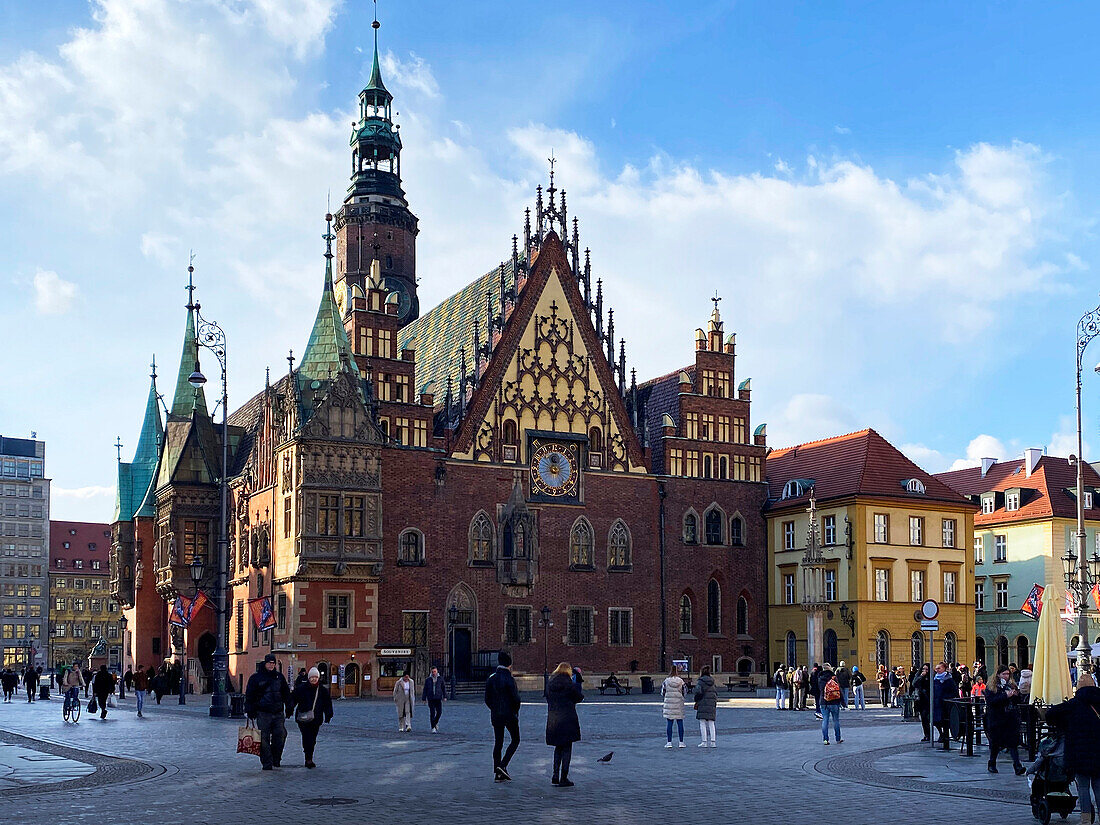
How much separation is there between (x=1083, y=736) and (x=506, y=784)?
880 centimetres

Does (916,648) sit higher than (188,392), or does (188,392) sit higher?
(188,392)

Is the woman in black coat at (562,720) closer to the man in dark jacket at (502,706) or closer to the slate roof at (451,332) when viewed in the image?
the man in dark jacket at (502,706)

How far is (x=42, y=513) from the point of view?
502 ft

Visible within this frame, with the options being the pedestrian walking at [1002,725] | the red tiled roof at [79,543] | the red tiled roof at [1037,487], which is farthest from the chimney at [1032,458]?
the red tiled roof at [79,543]

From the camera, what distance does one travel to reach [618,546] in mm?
65875

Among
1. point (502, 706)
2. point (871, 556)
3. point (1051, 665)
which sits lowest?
point (502, 706)

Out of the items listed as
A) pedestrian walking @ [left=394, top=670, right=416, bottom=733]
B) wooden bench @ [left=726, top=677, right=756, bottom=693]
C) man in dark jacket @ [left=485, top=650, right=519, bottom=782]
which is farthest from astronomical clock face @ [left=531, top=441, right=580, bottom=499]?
man in dark jacket @ [left=485, top=650, right=519, bottom=782]

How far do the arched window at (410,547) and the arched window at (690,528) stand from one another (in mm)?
14416

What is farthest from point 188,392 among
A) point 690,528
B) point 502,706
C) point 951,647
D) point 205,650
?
point 502,706

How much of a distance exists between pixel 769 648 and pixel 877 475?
10.7 metres

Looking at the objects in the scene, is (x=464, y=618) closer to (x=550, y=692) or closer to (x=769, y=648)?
(x=769, y=648)

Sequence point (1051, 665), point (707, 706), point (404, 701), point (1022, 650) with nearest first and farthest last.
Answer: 1. point (1051, 665)
2. point (707, 706)
3. point (404, 701)
4. point (1022, 650)

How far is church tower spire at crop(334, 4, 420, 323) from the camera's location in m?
79.4

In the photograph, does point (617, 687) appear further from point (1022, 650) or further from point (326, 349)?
point (1022, 650)
